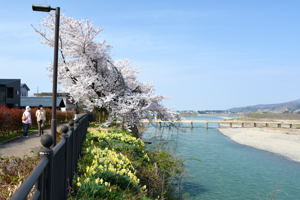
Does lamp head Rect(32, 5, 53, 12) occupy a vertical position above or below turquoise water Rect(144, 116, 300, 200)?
above

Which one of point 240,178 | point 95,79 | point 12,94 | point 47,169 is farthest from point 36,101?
point 47,169

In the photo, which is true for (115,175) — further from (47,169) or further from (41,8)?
(41,8)

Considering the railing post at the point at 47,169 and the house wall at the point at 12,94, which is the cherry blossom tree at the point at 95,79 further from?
the house wall at the point at 12,94

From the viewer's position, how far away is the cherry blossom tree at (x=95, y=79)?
23141mm

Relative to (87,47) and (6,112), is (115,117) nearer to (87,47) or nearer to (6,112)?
(87,47)

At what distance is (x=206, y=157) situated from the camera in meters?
28.2

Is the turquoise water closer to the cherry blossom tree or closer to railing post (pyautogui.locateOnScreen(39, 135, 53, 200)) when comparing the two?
the cherry blossom tree

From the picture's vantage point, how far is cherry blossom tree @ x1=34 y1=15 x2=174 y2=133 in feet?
75.9

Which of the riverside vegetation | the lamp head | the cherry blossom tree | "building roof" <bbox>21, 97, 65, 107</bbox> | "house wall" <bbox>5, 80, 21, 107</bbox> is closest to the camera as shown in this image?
the riverside vegetation

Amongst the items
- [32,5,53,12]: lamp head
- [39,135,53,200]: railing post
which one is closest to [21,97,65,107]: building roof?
[32,5,53,12]: lamp head

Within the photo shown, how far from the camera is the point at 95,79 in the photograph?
23953mm

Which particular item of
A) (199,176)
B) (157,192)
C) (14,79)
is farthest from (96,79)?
(14,79)

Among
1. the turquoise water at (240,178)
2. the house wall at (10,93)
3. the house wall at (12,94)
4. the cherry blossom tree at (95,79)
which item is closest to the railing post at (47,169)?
the turquoise water at (240,178)

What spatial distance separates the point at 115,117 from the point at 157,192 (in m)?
14.5
